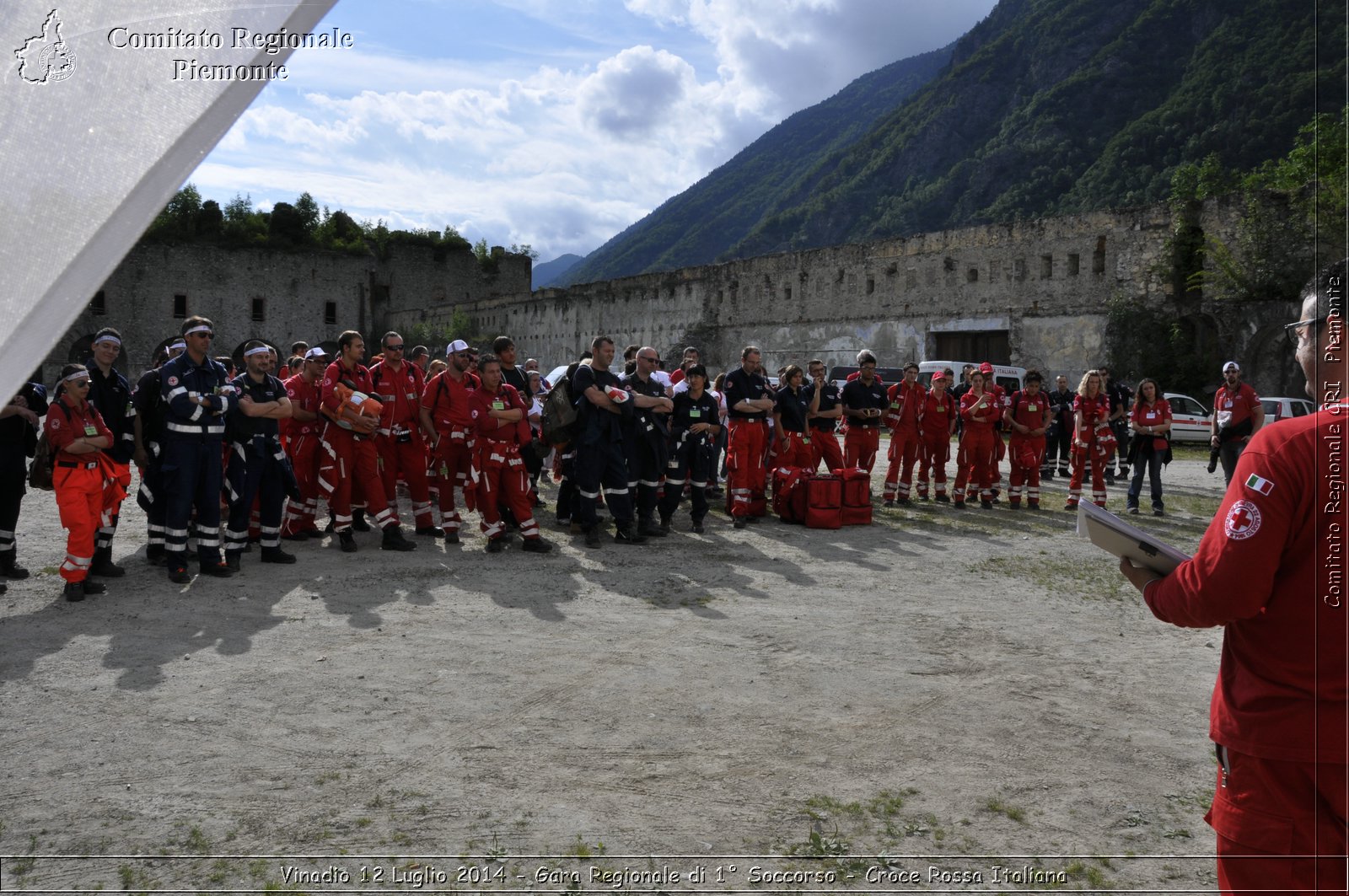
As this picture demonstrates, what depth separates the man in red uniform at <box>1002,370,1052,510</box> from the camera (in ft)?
40.2

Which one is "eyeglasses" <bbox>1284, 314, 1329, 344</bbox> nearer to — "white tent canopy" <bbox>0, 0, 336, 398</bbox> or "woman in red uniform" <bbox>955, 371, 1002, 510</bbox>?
"white tent canopy" <bbox>0, 0, 336, 398</bbox>

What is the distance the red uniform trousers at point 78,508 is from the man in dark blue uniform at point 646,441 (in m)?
4.74

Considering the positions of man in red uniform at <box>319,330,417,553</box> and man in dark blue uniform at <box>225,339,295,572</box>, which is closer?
man in dark blue uniform at <box>225,339,295,572</box>

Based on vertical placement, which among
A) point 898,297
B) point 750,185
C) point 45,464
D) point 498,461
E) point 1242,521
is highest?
point 750,185

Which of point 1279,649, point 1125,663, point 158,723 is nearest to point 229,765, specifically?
point 158,723

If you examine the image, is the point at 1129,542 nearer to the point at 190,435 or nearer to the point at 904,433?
the point at 190,435

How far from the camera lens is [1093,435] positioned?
1204 cm

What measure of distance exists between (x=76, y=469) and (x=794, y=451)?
7.79m

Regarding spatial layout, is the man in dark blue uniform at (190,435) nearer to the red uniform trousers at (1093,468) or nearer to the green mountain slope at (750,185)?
the red uniform trousers at (1093,468)

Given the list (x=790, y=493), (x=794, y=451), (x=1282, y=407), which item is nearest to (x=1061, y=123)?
(x=1282, y=407)

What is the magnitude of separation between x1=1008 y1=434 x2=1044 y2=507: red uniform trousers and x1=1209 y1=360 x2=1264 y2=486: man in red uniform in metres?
2.07

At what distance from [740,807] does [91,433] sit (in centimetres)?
580

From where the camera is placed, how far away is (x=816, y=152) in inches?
4289

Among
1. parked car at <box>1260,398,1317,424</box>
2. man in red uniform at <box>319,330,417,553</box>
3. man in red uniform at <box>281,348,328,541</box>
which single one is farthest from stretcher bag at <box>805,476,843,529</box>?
parked car at <box>1260,398,1317,424</box>
